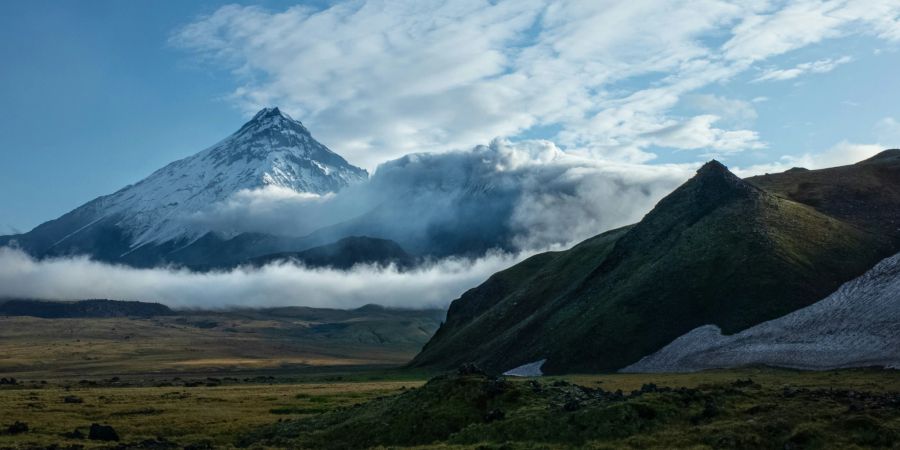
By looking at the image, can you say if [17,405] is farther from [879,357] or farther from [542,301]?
[542,301]

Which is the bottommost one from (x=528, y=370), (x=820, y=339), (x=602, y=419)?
(x=528, y=370)

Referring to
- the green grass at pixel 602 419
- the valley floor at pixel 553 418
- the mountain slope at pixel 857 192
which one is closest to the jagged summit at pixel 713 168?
the mountain slope at pixel 857 192

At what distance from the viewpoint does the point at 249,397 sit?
102875 millimetres

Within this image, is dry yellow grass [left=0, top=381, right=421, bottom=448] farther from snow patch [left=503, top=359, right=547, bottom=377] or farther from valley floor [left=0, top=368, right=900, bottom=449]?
snow patch [left=503, top=359, right=547, bottom=377]

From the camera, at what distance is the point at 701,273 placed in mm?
146125

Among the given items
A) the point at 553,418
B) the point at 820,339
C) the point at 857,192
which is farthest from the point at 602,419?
the point at 857,192

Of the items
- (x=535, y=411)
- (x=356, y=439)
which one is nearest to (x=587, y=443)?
(x=535, y=411)

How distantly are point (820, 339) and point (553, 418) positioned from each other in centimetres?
6835

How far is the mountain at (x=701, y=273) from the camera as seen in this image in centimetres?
13125

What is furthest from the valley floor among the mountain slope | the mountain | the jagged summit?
the jagged summit

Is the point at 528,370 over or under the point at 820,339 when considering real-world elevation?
under

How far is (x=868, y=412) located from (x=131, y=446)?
5108 centimetres

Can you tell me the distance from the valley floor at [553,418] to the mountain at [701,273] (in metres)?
45.2

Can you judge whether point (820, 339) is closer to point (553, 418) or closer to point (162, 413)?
point (553, 418)
